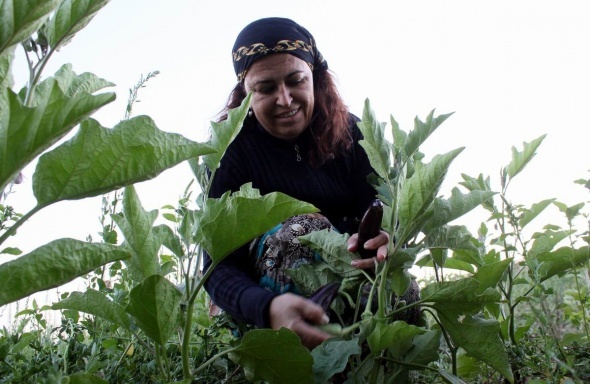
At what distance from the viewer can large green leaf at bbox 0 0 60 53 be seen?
2.44ft

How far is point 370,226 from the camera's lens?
4.53ft

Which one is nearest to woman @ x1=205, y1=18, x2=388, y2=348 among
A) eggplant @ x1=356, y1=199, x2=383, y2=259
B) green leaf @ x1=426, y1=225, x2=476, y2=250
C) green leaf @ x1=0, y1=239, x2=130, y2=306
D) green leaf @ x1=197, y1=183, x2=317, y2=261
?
eggplant @ x1=356, y1=199, x2=383, y2=259

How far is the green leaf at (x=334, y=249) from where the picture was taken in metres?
1.44

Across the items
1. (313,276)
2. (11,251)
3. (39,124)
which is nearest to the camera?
(39,124)

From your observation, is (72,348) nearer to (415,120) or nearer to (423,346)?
(423,346)

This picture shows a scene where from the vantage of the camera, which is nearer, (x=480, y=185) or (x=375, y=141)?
(x=375, y=141)

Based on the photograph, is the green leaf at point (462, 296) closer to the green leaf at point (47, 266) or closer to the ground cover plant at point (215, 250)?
the ground cover plant at point (215, 250)

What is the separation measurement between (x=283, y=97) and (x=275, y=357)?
3.62ft

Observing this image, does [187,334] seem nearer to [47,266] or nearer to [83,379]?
[83,379]

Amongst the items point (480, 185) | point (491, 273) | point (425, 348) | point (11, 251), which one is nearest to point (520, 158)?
point (480, 185)

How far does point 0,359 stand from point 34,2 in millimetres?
800

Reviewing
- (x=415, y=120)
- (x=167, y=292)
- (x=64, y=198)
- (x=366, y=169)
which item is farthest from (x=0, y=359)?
(x=366, y=169)

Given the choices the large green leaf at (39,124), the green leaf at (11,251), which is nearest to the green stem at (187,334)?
the large green leaf at (39,124)

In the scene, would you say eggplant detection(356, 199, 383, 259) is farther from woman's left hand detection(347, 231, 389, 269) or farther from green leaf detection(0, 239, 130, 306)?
green leaf detection(0, 239, 130, 306)
